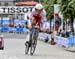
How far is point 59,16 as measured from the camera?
34219mm

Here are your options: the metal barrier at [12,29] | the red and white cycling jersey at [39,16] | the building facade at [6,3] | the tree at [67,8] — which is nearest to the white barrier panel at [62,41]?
the tree at [67,8]

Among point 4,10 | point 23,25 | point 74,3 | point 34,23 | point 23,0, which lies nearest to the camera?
point 34,23

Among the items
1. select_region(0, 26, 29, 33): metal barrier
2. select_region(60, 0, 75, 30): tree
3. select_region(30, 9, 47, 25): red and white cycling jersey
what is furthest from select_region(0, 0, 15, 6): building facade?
select_region(30, 9, 47, 25): red and white cycling jersey

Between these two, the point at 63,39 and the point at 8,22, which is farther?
the point at 8,22

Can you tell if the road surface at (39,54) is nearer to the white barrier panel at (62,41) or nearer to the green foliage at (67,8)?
the white barrier panel at (62,41)

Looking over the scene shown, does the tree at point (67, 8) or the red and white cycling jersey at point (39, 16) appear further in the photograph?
the tree at point (67, 8)

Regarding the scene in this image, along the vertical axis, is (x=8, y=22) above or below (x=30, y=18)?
below

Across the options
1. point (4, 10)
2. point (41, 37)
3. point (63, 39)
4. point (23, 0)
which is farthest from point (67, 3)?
point (23, 0)

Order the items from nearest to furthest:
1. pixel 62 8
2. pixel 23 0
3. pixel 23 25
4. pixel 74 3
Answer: pixel 74 3, pixel 62 8, pixel 23 25, pixel 23 0

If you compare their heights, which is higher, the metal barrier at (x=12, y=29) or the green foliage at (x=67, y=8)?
the green foliage at (x=67, y=8)

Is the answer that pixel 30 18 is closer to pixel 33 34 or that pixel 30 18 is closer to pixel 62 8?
pixel 33 34

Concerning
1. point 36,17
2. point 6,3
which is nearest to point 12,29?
point 6,3

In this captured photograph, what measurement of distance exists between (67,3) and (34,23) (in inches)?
632

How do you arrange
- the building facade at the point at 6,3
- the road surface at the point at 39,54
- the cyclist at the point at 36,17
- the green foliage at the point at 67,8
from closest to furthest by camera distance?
the road surface at the point at 39,54 → the cyclist at the point at 36,17 → the green foliage at the point at 67,8 → the building facade at the point at 6,3
